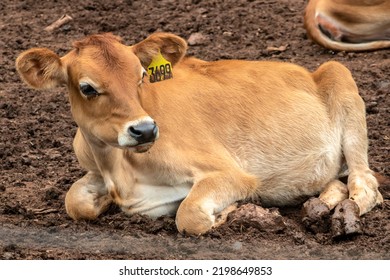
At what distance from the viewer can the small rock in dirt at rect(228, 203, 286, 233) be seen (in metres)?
8.01

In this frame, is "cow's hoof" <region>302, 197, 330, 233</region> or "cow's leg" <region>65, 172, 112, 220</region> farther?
"cow's leg" <region>65, 172, 112, 220</region>

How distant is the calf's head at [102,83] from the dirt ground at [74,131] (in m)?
0.73

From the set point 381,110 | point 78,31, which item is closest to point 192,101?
point 381,110

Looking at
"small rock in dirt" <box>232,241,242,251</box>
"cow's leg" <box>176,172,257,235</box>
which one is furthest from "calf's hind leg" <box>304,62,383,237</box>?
"small rock in dirt" <box>232,241,242,251</box>

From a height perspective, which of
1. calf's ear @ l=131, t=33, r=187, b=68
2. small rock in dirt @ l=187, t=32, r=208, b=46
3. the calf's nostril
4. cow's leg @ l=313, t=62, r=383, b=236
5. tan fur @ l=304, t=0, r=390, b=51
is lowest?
tan fur @ l=304, t=0, r=390, b=51

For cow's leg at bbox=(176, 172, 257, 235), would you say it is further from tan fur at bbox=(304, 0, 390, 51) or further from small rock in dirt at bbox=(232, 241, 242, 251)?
tan fur at bbox=(304, 0, 390, 51)

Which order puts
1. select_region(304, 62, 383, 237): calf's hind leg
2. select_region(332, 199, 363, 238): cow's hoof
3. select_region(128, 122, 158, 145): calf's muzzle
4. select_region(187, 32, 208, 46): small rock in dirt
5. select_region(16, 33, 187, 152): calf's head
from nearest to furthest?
select_region(128, 122, 158, 145): calf's muzzle → select_region(16, 33, 187, 152): calf's head → select_region(332, 199, 363, 238): cow's hoof → select_region(304, 62, 383, 237): calf's hind leg → select_region(187, 32, 208, 46): small rock in dirt

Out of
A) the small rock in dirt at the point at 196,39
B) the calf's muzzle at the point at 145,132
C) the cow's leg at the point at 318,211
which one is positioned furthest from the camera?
the small rock in dirt at the point at 196,39

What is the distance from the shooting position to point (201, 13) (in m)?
14.2

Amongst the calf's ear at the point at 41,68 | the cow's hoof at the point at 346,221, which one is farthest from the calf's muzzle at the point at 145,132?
the cow's hoof at the point at 346,221

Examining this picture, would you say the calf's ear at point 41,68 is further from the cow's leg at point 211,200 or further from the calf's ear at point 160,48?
the cow's leg at point 211,200

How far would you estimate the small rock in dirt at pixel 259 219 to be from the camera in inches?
315

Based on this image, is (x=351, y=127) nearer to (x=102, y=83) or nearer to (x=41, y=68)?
(x=102, y=83)

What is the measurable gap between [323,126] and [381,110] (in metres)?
1.63
